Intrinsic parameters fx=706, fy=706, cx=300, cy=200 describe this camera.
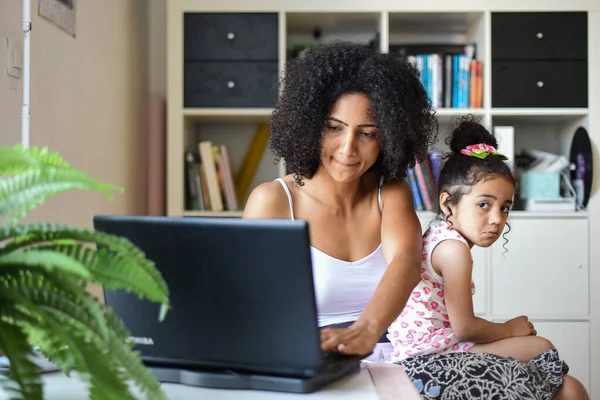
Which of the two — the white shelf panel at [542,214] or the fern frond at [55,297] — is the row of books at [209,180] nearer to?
the white shelf panel at [542,214]

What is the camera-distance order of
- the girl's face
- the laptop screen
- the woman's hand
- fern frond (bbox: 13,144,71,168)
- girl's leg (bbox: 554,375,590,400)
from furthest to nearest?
the girl's face
girl's leg (bbox: 554,375,590,400)
the woman's hand
the laptop screen
fern frond (bbox: 13,144,71,168)

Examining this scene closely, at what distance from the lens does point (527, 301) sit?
2.91 m

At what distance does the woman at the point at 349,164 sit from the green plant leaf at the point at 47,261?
870mm

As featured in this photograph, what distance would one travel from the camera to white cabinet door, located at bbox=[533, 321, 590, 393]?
2881 millimetres

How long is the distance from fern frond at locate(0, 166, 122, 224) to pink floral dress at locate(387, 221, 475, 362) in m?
1.03

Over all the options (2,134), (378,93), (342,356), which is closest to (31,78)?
(2,134)

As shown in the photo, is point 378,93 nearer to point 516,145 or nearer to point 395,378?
point 395,378

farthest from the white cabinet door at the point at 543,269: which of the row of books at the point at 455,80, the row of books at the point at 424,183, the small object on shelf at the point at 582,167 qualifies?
the row of books at the point at 455,80

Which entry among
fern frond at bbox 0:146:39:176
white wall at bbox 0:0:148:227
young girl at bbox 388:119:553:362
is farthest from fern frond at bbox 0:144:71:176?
white wall at bbox 0:0:148:227

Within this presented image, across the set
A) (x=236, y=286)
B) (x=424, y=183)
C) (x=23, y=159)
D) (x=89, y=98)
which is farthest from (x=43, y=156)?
(x=424, y=183)

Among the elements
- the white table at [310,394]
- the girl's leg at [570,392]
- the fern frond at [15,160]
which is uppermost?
the fern frond at [15,160]

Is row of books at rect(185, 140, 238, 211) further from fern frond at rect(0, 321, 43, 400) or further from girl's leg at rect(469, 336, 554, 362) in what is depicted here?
fern frond at rect(0, 321, 43, 400)

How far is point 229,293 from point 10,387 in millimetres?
288

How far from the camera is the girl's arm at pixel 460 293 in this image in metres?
1.50
